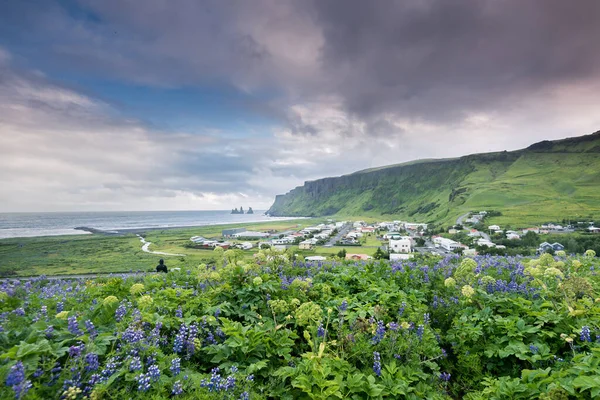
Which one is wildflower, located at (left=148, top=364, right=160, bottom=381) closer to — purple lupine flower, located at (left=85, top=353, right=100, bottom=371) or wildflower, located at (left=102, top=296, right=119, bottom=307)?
purple lupine flower, located at (left=85, top=353, right=100, bottom=371)

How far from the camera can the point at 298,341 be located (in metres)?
5.27

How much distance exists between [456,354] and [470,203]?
201458 mm

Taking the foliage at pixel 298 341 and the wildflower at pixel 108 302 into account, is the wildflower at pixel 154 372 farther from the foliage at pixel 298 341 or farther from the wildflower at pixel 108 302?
the wildflower at pixel 108 302

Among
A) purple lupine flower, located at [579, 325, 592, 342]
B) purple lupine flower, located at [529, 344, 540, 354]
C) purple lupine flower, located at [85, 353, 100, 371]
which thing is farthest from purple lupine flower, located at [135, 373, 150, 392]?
purple lupine flower, located at [579, 325, 592, 342]

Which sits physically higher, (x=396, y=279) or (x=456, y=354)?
(x=396, y=279)

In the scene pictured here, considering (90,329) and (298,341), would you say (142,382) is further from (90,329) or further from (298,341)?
(298,341)

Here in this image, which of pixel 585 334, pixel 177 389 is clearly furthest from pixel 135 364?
pixel 585 334

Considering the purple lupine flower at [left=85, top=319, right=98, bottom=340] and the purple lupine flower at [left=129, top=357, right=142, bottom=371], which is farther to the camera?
the purple lupine flower at [left=85, top=319, right=98, bottom=340]

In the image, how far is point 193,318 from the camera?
14.8 feet

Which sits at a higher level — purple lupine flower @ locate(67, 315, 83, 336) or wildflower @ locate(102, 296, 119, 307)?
wildflower @ locate(102, 296, 119, 307)

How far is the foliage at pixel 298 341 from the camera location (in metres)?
3.08

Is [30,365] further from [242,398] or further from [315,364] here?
[315,364]

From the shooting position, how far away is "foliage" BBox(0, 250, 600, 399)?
3.08 metres

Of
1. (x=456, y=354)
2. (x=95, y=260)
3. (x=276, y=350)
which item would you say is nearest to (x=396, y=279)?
(x=456, y=354)
